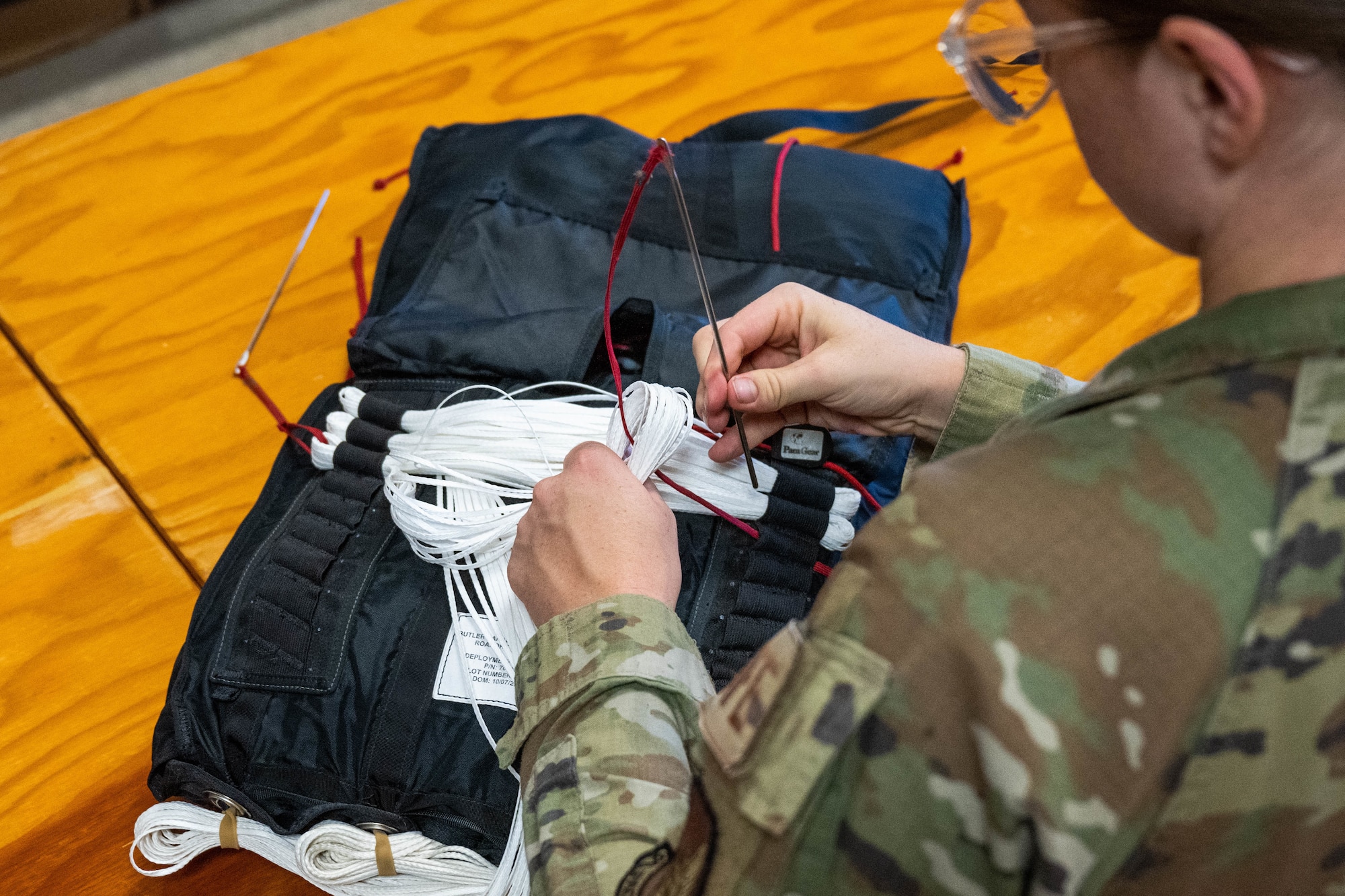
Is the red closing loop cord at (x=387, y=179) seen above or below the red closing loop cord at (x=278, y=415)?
above

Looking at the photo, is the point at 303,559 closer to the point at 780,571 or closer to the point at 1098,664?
the point at 780,571

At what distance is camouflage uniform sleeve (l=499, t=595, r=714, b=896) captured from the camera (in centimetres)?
68

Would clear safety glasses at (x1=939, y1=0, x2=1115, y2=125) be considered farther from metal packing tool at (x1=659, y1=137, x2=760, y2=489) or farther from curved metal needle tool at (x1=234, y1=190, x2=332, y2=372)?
curved metal needle tool at (x1=234, y1=190, x2=332, y2=372)

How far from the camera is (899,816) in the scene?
48cm

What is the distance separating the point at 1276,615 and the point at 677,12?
139 centimetres

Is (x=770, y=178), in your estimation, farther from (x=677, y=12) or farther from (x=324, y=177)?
(x=324, y=177)

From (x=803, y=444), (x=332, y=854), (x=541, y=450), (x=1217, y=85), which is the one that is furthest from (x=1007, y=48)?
(x=332, y=854)

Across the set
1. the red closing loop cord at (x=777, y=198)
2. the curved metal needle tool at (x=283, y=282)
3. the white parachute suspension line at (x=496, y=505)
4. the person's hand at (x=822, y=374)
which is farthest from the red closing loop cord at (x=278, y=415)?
the red closing loop cord at (x=777, y=198)

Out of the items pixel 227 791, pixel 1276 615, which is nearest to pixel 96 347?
pixel 227 791

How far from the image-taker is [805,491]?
3.16 ft

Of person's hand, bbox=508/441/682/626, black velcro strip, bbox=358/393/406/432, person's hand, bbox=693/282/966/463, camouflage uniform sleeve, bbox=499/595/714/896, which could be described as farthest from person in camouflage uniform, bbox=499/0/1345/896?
black velcro strip, bbox=358/393/406/432

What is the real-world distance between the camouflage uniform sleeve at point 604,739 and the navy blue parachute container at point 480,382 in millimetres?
A: 159

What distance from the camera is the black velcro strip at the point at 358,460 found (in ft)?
3.41

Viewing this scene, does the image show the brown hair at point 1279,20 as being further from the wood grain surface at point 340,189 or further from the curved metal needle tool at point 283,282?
the curved metal needle tool at point 283,282
